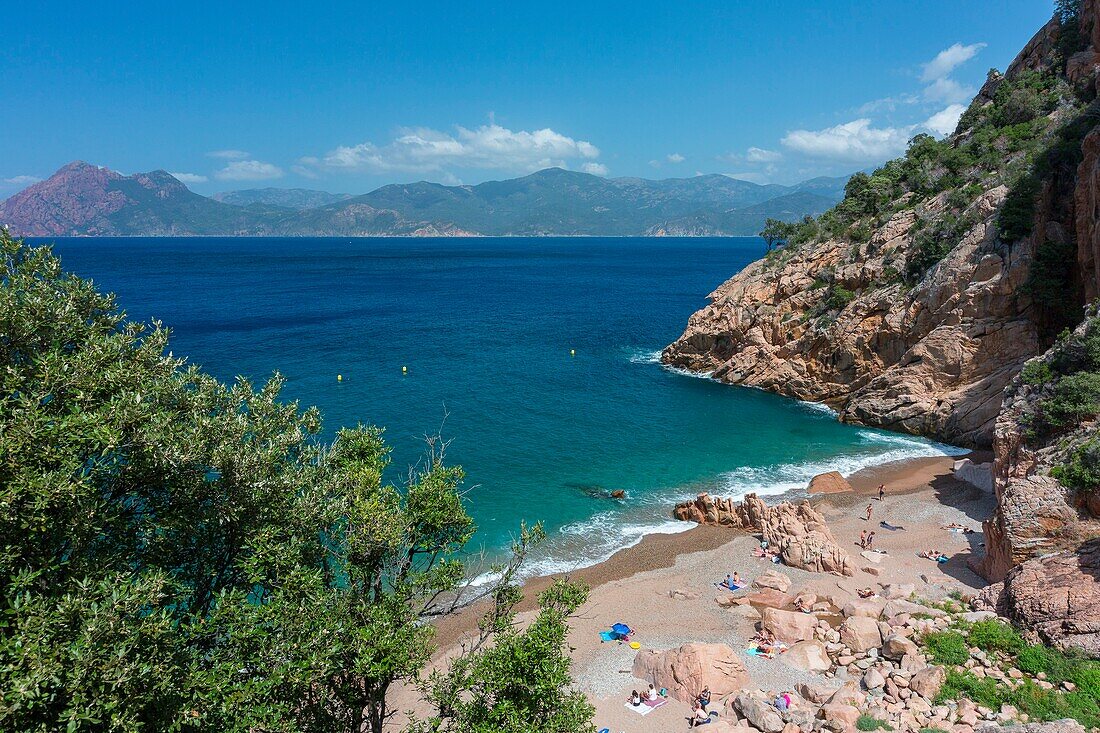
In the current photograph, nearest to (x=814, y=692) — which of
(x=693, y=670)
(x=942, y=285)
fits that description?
(x=693, y=670)

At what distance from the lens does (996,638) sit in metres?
17.5

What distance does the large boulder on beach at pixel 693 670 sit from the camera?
18.0 metres

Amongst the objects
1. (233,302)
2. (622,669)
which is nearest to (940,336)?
(622,669)

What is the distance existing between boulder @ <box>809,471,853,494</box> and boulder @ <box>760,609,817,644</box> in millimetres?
14521

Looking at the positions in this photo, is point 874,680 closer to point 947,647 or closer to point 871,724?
point 871,724

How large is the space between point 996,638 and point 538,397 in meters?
36.9

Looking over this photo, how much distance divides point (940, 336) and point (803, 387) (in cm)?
1230

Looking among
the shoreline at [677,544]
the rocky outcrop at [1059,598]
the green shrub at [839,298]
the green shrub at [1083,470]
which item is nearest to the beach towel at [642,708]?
the shoreline at [677,544]

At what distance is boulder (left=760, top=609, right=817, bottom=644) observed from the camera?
20.5 metres

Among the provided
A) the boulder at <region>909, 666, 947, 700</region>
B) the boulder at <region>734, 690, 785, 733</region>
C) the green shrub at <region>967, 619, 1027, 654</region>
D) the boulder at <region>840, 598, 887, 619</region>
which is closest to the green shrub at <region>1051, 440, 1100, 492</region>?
the green shrub at <region>967, 619, 1027, 654</region>

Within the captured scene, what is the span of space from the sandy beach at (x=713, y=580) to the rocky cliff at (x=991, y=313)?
3.39m

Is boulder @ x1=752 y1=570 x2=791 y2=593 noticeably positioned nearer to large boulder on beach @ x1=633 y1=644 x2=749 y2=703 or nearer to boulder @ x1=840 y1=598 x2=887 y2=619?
boulder @ x1=840 y1=598 x2=887 y2=619

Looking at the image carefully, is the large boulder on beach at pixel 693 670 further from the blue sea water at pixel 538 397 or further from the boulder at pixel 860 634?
the blue sea water at pixel 538 397

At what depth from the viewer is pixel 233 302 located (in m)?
95.2
